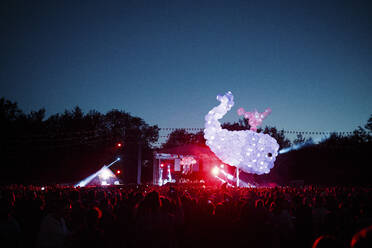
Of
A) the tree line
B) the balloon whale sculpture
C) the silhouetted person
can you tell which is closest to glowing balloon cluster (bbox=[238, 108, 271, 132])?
the balloon whale sculpture

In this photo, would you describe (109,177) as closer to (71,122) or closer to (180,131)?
(71,122)

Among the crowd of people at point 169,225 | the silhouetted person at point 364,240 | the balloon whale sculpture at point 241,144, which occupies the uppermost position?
the balloon whale sculpture at point 241,144

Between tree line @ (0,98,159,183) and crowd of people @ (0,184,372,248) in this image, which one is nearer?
crowd of people @ (0,184,372,248)

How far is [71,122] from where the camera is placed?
4200cm

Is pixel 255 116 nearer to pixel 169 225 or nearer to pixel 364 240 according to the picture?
pixel 169 225

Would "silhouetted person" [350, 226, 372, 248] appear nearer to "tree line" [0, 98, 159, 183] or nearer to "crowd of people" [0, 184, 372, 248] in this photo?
"crowd of people" [0, 184, 372, 248]

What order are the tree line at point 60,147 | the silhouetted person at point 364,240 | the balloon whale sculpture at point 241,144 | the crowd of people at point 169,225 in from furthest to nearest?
the tree line at point 60,147
the balloon whale sculpture at point 241,144
the crowd of people at point 169,225
the silhouetted person at point 364,240

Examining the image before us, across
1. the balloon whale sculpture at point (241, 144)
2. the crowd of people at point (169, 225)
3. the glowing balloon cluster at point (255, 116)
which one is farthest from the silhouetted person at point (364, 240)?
the glowing balloon cluster at point (255, 116)

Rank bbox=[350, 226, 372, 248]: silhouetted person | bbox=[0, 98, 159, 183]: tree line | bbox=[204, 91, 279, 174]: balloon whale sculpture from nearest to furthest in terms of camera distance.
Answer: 1. bbox=[350, 226, 372, 248]: silhouetted person
2. bbox=[204, 91, 279, 174]: balloon whale sculpture
3. bbox=[0, 98, 159, 183]: tree line

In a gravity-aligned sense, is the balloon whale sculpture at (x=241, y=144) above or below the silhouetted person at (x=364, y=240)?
above

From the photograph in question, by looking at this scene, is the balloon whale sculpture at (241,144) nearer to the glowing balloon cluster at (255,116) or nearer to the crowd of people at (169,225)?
Answer: the glowing balloon cluster at (255,116)

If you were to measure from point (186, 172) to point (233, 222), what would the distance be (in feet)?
96.7

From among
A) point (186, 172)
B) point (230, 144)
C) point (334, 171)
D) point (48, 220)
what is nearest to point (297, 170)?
point (334, 171)

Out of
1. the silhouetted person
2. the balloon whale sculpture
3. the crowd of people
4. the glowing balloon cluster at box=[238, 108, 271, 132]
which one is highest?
the glowing balloon cluster at box=[238, 108, 271, 132]
